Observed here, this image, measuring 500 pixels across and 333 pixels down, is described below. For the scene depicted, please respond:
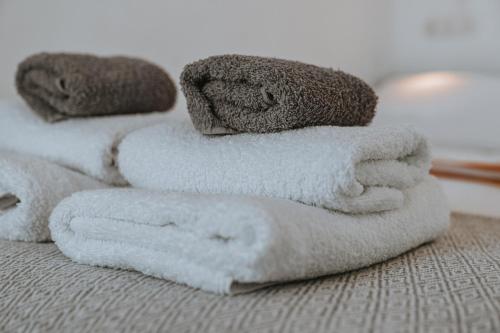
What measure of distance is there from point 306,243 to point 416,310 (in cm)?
11

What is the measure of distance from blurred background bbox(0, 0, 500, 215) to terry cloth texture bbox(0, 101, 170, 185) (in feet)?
1.23

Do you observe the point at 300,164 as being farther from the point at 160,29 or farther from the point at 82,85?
the point at 160,29

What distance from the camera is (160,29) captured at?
52.6 inches

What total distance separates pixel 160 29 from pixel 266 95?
748 mm

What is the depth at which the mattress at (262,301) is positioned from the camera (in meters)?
0.45

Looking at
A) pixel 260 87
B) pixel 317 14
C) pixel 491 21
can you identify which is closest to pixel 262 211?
pixel 260 87

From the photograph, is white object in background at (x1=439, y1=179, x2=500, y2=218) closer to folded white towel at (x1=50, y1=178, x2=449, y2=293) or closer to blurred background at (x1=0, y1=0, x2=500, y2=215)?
blurred background at (x1=0, y1=0, x2=500, y2=215)

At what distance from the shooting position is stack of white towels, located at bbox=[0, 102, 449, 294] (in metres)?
0.53

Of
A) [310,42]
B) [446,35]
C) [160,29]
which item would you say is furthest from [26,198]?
[446,35]

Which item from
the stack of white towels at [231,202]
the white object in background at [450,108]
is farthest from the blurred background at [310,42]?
the stack of white towels at [231,202]

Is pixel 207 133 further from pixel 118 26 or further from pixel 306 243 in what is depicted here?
pixel 118 26

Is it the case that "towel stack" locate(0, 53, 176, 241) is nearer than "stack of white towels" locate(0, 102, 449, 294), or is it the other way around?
"stack of white towels" locate(0, 102, 449, 294)

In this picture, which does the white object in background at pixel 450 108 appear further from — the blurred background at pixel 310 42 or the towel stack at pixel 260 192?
the towel stack at pixel 260 192

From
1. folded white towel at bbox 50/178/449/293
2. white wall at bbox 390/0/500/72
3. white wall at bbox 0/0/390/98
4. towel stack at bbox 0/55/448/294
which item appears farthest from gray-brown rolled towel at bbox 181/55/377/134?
white wall at bbox 390/0/500/72
